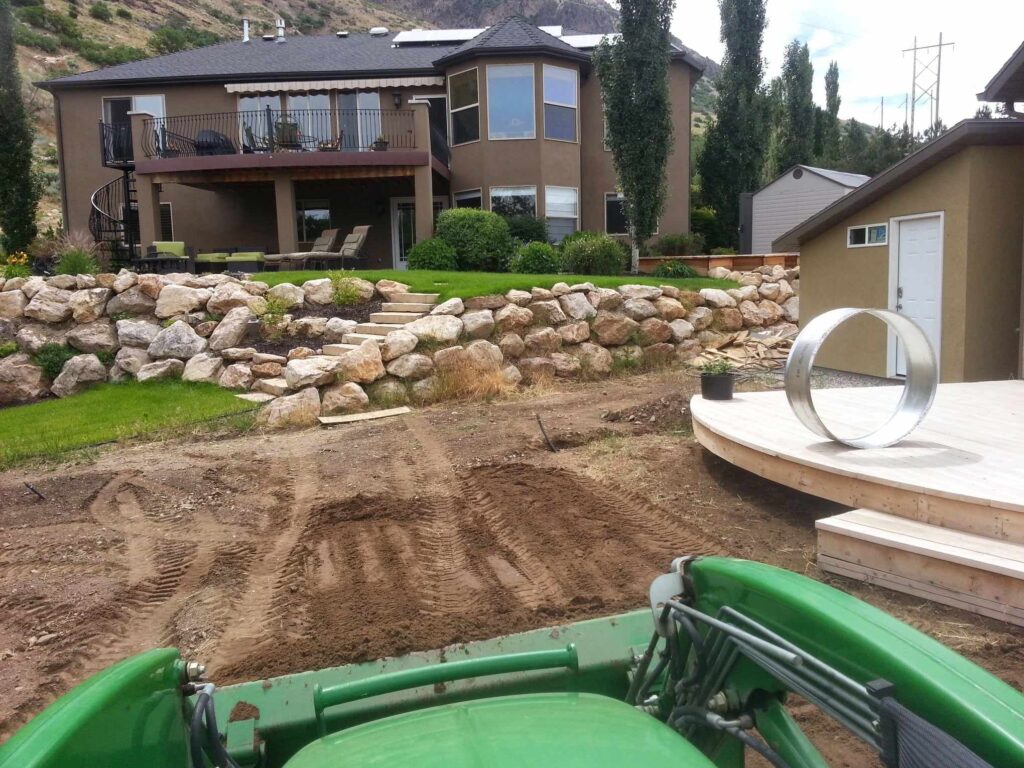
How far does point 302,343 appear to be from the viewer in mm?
11930

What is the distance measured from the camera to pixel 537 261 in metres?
15.9

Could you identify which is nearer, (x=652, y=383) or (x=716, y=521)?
(x=716, y=521)

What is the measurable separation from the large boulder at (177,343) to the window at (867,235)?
9.63m

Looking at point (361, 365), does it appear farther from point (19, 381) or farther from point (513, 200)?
point (513, 200)

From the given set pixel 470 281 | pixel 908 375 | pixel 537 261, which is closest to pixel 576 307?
pixel 470 281

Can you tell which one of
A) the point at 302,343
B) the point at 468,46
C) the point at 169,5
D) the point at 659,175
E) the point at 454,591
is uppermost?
the point at 169,5

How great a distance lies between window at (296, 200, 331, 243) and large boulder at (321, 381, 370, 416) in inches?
495

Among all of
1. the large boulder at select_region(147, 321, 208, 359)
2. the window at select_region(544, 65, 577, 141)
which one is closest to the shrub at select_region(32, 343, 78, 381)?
the large boulder at select_region(147, 321, 208, 359)

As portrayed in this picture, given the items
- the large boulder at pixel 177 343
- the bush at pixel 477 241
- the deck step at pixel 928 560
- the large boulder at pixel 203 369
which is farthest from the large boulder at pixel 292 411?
the bush at pixel 477 241

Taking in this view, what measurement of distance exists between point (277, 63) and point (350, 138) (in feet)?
11.2

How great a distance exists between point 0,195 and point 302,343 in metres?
12.4

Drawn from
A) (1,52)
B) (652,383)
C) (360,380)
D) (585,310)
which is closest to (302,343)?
(360,380)

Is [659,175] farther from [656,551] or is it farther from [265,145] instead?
[656,551]

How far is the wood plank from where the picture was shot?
31.5 feet
